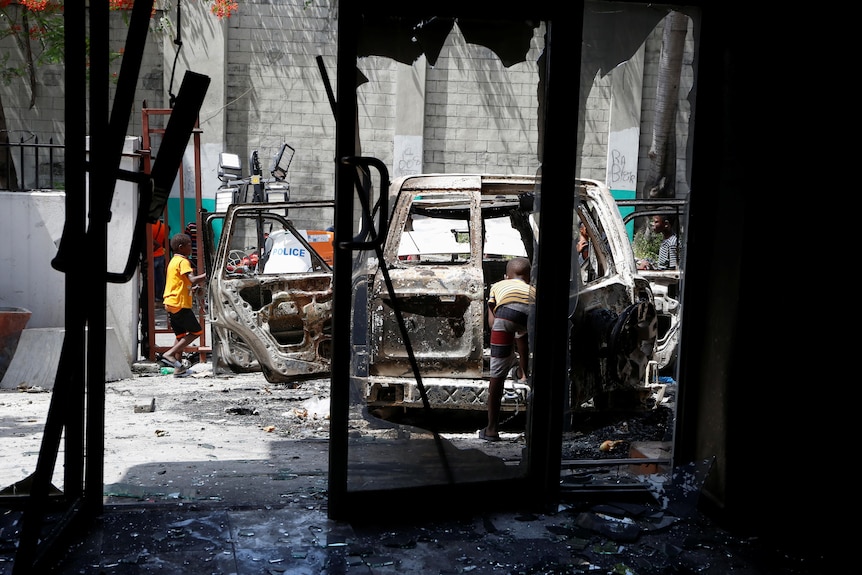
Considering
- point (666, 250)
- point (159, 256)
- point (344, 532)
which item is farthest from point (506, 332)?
point (159, 256)

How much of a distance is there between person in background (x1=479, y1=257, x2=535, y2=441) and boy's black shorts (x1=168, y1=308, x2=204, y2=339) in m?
4.30

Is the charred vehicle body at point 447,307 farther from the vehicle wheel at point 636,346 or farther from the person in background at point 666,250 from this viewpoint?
the person in background at point 666,250

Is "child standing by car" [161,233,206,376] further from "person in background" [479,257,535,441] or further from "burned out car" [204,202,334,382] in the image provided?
"person in background" [479,257,535,441]

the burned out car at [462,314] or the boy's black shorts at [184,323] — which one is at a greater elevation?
the burned out car at [462,314]

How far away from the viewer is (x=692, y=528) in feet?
13.3

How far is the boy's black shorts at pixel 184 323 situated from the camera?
350 inches

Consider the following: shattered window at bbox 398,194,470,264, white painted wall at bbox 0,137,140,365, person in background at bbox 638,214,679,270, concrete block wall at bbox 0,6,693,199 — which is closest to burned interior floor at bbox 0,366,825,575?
shattered window at bbox 398,194,470,264

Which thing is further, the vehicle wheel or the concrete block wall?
the concrete block wall

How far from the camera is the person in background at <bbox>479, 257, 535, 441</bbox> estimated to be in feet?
17.8

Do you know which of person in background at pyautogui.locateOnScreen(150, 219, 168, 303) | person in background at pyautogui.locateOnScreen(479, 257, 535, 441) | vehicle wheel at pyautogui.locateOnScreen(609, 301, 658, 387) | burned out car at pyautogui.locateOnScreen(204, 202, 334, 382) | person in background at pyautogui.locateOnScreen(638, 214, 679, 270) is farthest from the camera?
person in background at pyautogui.locateOnScreen(150, 219, 168, 303)

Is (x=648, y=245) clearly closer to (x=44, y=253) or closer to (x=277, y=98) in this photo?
(x=44, y=253)

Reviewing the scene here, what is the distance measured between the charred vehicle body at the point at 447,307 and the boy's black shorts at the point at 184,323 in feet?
6.11

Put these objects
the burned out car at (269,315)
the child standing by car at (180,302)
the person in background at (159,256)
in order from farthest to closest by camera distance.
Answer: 1. the person in background at (159,256)
2. the child standing by car at (180,302)
3. the burned out car at (269,315)

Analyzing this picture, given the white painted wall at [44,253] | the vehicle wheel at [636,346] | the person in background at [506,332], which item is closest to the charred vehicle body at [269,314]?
the white painted wall at [44,253]
